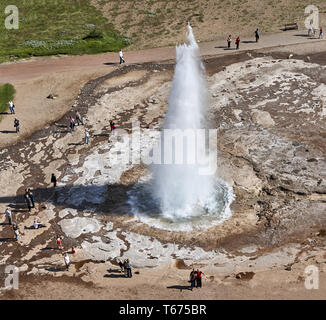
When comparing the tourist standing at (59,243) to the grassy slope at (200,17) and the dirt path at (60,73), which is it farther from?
the grassy slope at (200,17)

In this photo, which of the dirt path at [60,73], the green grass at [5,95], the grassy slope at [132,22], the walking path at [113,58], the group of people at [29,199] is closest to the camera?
the group of people at [29,199]

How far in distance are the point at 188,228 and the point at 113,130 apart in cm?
1539

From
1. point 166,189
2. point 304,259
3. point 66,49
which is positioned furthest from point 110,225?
point 66,49

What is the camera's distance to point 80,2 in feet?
259

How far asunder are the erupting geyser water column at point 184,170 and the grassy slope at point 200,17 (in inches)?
1016

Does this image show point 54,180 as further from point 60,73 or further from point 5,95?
point 60,73

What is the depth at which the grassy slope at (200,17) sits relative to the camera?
213ft

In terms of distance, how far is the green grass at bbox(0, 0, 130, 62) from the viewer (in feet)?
→ 210

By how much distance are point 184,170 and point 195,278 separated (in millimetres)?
10133

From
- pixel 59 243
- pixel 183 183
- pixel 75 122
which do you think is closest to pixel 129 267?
pixel 59 243

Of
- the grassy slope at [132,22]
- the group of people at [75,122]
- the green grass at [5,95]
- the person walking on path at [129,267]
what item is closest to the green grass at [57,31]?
the grassy slope at [132,22]

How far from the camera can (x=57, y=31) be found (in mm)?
69875
